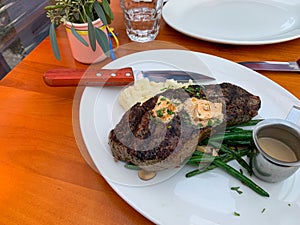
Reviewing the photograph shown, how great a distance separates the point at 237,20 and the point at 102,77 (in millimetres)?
862

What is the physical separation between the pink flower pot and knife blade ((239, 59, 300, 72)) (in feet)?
2.14

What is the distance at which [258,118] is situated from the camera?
0.99 metres

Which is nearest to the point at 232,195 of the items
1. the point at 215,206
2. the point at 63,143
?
the point at 215,206

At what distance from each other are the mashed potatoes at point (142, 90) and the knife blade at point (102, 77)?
0.20 feet

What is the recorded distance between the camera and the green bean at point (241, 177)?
781 millimetres

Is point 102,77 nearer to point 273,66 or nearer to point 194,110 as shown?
point 194,110

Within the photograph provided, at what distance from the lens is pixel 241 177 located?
0.81 metres

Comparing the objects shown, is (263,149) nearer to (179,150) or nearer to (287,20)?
(179,150)

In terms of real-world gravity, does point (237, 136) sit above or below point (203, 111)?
below

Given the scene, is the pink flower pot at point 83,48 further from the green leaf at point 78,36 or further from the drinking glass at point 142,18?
the drinking glass at point 142,18

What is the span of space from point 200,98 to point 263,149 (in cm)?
24

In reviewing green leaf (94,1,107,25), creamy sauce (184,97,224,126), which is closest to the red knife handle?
green leaf (94,1,107,25)

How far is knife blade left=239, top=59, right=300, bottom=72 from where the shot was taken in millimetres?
1193

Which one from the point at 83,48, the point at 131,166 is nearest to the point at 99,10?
the point at 83,48
